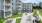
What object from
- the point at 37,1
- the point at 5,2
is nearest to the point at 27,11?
the point at 37,1

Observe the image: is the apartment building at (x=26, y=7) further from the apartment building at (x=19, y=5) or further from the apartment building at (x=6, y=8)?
the apartment building at (x=6, y=8)

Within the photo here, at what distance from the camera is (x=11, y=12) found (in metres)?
1.75

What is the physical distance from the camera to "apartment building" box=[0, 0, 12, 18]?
1730 mm

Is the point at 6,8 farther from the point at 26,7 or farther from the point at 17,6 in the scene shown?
the point at 26,7

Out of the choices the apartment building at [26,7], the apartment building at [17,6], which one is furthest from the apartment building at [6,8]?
the apartment building at [26,7]

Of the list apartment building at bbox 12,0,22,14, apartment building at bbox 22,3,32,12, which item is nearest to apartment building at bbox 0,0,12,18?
apartment building at bbox 12,0,22,14

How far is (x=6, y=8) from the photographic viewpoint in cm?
173

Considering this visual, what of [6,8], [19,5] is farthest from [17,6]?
[6,8]

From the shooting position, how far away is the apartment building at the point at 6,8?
173cm

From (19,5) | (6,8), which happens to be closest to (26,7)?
(19,5)

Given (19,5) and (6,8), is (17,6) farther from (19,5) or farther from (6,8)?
(6,8)

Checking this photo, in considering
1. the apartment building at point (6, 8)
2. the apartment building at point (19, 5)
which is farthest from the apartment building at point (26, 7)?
the apartment building at point (6, 8)

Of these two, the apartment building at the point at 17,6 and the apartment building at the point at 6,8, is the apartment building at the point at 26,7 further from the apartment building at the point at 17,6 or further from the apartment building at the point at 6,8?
the apartment building at the point at 6,8

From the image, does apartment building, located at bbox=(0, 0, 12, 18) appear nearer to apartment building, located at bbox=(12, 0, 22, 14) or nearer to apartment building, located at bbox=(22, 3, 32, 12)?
apartment building, located at bbox=(12, 0, 22, 14)
